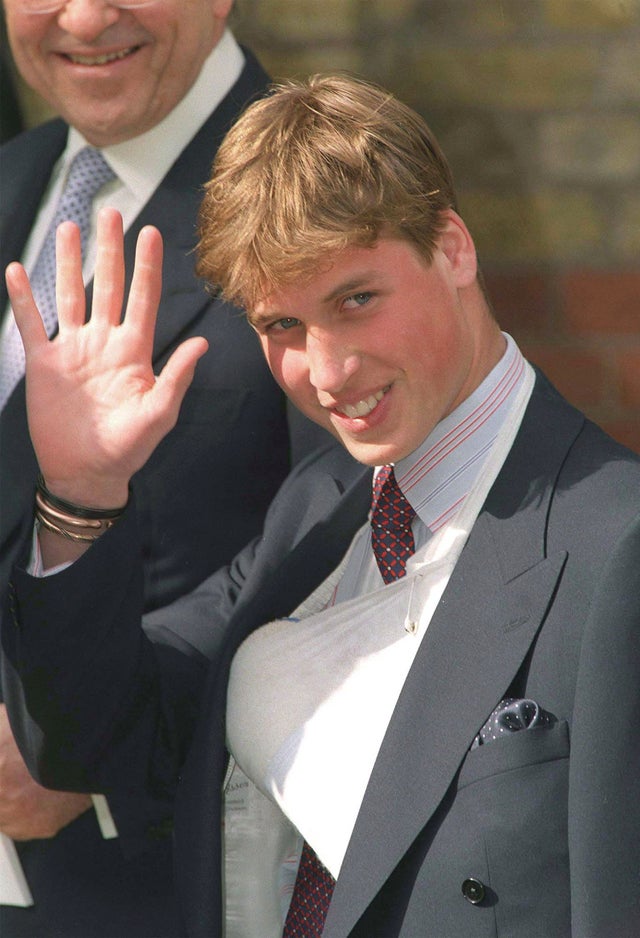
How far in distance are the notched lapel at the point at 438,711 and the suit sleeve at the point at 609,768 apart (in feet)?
0.30

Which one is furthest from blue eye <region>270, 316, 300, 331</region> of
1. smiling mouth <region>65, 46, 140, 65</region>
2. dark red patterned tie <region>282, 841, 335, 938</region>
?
smiling mouth <region>65, 46, 140, 65</region>

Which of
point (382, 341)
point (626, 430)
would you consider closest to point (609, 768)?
point (382, 341)

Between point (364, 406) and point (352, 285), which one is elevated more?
point (352, 285)

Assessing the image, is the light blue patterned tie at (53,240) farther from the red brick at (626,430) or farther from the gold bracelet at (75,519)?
the red brick at (626,430)

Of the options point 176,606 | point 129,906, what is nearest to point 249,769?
point 176,606

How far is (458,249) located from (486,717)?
0.53 m

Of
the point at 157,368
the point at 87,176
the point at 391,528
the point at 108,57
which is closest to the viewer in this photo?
the point at 391,528

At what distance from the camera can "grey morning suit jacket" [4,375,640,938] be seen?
53.1 inches

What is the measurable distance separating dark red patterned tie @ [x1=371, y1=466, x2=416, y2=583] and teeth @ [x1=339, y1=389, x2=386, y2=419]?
0.52 ft

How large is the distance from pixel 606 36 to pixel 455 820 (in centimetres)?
154

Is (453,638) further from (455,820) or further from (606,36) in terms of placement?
(606,36)

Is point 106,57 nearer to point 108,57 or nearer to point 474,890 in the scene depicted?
point 108,57

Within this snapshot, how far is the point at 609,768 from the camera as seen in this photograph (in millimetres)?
1337

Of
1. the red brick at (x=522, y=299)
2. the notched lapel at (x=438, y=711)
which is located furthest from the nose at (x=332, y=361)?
the red brick at (x=522, y=299)
